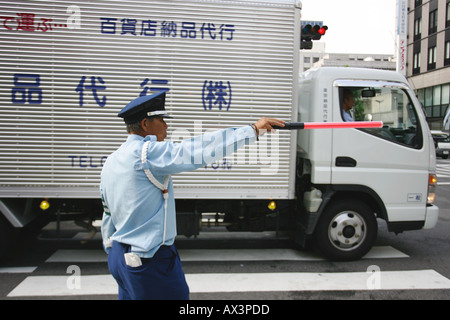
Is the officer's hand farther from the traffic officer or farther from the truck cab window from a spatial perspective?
the truck cab window

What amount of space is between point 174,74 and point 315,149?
6.83 ft

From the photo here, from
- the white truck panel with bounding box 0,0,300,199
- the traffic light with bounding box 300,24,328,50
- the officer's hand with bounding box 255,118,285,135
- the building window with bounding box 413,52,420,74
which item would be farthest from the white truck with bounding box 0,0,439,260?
the building window with bounding box 413,52,420,74

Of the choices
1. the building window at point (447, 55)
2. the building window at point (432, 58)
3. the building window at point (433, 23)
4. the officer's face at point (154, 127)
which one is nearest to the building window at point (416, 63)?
the building window at point (432, 58)

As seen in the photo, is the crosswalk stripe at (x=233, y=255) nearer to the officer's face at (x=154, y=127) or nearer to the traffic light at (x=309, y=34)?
the traffic light at (x=309, y=34)

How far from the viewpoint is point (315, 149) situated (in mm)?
5148

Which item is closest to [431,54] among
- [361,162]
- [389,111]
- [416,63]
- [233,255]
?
[416,63]

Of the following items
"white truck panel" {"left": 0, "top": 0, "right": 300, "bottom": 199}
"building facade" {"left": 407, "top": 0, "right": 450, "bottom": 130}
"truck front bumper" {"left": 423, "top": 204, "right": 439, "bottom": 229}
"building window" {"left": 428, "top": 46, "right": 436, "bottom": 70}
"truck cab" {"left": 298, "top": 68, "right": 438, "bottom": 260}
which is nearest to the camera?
"white truck panel" {"left": 0, "top": 0, "right": 300, "bottom": 199}

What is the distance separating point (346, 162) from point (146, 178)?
366 cm

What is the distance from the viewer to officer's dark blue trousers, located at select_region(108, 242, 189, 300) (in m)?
2.19

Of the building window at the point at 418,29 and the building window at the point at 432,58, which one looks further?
the building window at the point at 418,29

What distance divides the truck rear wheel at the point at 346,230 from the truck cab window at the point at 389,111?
3.58ft

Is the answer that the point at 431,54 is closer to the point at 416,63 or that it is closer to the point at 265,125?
the point at 416,63

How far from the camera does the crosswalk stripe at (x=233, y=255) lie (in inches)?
217

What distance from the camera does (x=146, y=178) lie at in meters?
2.18
